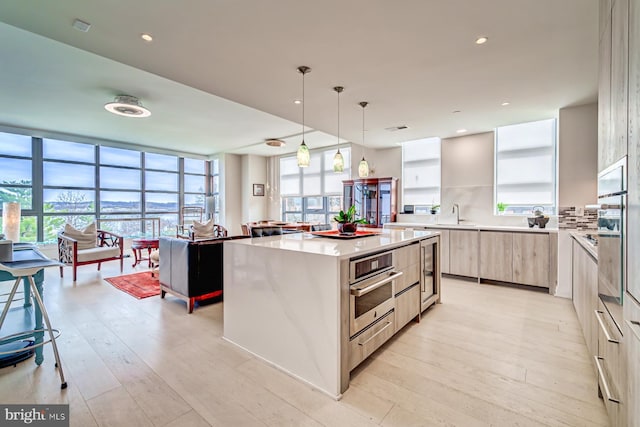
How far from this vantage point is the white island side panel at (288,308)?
180 centimetres

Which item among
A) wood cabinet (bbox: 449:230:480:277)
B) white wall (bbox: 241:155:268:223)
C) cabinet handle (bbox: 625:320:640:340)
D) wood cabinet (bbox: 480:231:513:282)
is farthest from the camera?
white wall (bbox: 241:155:268:223)

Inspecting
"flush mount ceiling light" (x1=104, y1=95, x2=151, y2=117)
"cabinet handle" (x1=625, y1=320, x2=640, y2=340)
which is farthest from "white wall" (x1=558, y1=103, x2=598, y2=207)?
"flush mount ceiling light" (x1=104, y1=95, x2=151, y2=117)

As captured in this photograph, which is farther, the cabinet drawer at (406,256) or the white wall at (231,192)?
the white wall at (231,192)

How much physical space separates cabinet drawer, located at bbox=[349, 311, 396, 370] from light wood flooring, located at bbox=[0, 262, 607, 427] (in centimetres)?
14

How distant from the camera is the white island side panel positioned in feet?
5.92

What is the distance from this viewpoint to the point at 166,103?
4.73m

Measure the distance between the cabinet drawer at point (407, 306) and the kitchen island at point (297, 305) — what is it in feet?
0.72

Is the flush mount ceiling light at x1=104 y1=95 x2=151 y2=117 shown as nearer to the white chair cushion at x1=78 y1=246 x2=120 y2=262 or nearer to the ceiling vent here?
the white chair cushion at x1=78 y1=246 x2=120 y2=262

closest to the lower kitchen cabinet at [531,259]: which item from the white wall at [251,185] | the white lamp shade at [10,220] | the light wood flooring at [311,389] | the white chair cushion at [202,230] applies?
the light wood flooring at [311,389]

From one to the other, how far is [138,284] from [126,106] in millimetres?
2720

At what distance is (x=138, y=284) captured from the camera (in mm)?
4406

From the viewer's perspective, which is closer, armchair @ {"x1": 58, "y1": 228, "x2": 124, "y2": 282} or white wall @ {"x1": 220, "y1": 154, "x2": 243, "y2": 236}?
armchair @ {"x1": 58, "y1": 228, "x2": 124, "y2": 282}

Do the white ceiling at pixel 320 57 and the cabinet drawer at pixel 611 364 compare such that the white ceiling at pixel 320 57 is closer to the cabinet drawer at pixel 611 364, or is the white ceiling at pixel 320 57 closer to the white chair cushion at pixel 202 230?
the cabinet drawer at pixel 611 364

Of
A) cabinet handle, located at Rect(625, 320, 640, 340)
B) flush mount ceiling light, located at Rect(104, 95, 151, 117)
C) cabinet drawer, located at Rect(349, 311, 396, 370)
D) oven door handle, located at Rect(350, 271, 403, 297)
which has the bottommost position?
cabinet drawer, located at Rect(349, 311, 396, 370)
